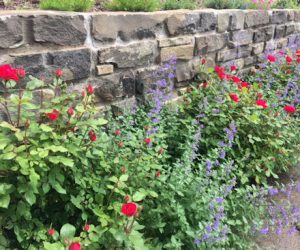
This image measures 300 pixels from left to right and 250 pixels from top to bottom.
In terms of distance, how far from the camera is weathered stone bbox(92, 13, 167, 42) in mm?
2446

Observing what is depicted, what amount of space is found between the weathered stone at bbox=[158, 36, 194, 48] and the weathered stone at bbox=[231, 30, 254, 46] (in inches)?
37.0

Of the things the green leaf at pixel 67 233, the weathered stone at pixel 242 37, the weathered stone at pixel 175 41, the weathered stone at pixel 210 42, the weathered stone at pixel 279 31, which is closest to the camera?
the green leaf at pixel 67 233

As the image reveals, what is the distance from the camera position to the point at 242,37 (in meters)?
4.22

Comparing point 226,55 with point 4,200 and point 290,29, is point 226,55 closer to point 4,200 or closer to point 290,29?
point 290,29

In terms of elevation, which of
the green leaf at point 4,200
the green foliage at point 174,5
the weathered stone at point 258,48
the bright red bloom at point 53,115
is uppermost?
the green foliage at point 174,5

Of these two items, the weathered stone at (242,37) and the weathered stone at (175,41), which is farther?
the weathered stone at (242,37)

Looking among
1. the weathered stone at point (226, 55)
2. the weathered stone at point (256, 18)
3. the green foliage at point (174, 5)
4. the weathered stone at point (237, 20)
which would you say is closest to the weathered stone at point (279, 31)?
the weathered stone at point (256, 18)

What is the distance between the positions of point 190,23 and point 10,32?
180cm

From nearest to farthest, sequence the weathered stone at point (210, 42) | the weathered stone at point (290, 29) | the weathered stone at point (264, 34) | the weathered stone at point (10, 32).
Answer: the weathered stone at point (10, 32) < the weathered stone at point (210, 42) < the weathered stone at point (264, 34) < the weathered stone at point (290, 29)

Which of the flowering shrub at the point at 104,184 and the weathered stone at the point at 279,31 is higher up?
the weathered stone at the point at 279,31

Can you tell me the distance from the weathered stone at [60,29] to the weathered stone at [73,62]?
68 mm

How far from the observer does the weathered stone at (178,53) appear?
3051 millimetres

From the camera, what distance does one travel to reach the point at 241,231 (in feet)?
7.57

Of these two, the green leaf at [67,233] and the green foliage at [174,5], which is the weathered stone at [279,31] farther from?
the green leaf at [67,233]
